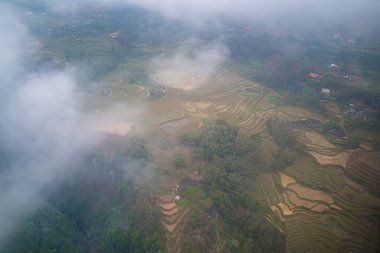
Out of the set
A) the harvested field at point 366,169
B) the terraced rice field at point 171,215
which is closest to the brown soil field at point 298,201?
the harvested field at point 366,169

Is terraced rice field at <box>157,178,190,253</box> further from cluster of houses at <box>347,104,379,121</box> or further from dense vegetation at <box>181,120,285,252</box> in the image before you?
cluster of houses at <box>347,104,379,121</box>

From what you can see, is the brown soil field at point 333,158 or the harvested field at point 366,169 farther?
the brown soil field at point 333,158

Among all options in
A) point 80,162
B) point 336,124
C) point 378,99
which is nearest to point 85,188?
point 80,162

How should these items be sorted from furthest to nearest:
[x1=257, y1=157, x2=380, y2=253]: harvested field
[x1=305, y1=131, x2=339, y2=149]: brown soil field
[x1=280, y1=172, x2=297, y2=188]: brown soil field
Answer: [x1=305, y1=131, x2=339, y2=149]: brown soil field
[x1=280, y1=172, x2=297, y2=188]: brown soil field
[x1=257, y1=157, x2=380, y2=253]: harvested field

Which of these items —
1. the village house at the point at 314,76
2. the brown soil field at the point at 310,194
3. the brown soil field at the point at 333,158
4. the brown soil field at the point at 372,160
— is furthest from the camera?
the village house at the point at 314,76

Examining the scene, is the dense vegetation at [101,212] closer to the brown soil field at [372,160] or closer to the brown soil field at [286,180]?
the brown soil field at [286,180]

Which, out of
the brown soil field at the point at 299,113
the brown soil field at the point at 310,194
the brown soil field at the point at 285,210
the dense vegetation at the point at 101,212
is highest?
the brown soil field at the point at 299,113

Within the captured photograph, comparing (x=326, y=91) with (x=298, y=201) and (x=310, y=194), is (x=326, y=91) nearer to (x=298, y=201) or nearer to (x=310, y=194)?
(x=310, y=194)

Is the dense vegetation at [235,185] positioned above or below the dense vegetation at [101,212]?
above

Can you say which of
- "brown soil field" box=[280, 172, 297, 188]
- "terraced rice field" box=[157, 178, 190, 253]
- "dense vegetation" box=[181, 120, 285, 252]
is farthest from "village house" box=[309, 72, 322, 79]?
"terraced rice field" box=[157, 178, 190, 253]

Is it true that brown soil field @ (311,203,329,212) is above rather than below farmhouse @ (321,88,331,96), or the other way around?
below

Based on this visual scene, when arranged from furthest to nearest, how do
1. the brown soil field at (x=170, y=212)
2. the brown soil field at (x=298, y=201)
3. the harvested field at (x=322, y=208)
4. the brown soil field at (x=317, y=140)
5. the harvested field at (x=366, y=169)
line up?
the brown soil field at (x=317, y=140), the harvested field at (x=366, y=169), the brown soil field at (x=298, y=201), the brown soil field at (x=170, y=212), the harvested field at (x=322, y=208)
